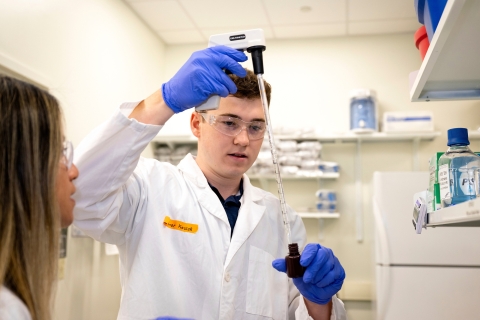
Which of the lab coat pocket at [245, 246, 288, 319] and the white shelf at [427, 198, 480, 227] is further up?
the white shelf at [427, 198, 480, 227]

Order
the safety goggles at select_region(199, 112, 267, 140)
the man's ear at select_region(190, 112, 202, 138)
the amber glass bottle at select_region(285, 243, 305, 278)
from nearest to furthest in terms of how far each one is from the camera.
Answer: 1. the amber glass bottle at select_region(285, 243, 305, 278)
2. the safety goggles at select_region(199, 112, 267, 140)
3. the man's ear at select_region(190, 112, 202, 138)

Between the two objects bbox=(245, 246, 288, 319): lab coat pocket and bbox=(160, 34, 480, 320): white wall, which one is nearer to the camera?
bbox=(245, 246, 288, 319): lab coat pocket

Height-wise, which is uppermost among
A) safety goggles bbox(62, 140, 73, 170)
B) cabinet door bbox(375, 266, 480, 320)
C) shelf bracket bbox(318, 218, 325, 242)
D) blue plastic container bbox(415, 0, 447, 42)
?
blue plastic container bbox(415, 0, 447, 42)

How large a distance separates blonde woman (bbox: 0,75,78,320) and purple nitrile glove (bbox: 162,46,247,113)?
418mm

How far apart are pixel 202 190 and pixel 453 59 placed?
85 cm

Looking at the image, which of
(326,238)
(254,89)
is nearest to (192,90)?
(254,89)

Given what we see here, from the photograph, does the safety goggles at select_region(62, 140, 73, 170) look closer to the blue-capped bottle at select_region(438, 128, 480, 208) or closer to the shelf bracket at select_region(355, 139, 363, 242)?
the blue-capped bottle at select_region(438, 128, 480, 208)

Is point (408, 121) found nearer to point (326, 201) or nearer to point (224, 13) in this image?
point (326, 201)

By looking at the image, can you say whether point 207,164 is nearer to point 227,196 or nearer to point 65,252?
point 227,196

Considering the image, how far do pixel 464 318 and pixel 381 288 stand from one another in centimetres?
44

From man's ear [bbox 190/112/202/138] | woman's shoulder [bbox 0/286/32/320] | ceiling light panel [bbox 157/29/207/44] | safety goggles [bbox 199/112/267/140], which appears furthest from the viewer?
ceiling light panel [bbox 157/29/207/44]

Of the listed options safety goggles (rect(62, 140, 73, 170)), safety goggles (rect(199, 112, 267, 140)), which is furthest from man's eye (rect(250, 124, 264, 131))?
safety goggles (rect(62, 140, 73, 170))

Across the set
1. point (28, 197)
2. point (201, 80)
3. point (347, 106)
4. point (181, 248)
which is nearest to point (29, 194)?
point (28, 197)

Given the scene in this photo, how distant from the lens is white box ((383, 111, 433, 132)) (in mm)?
3096
